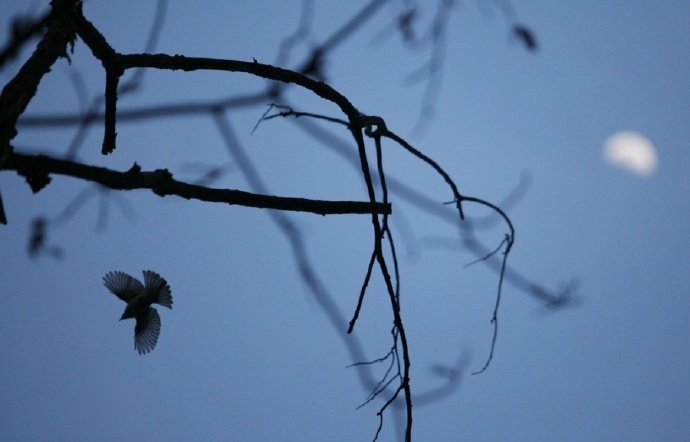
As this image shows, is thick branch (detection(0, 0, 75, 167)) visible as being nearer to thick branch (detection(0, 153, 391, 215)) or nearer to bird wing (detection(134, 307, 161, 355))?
thick branch (detection(0, 153, 391, 215))

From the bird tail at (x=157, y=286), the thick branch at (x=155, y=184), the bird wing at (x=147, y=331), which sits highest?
the bird tail at (x=157, y=286)

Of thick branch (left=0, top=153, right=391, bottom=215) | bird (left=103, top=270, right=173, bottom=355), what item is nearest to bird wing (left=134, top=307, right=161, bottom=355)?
bird (left=103, top=270, right=173, bottom=355)

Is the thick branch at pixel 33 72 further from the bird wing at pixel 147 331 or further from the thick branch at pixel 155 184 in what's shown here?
the bird wing at pixel 147 331

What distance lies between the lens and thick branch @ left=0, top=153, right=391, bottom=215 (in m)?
0.82

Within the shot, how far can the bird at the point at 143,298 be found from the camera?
1.64 m

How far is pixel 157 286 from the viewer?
1.70 m

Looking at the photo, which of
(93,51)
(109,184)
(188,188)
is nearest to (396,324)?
(188,188)

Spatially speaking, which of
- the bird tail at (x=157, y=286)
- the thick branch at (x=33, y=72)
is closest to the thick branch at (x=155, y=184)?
the thick branch at (x=33, y=72)

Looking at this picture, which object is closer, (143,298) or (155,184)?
(155,184)

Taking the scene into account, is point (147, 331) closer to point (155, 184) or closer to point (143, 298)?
point (143, 298)

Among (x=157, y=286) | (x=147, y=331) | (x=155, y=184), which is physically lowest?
(x=155, y=184)

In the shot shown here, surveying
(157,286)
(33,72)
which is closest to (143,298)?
(157,286)

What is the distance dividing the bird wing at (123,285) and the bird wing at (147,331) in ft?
0.26

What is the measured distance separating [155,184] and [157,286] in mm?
827
